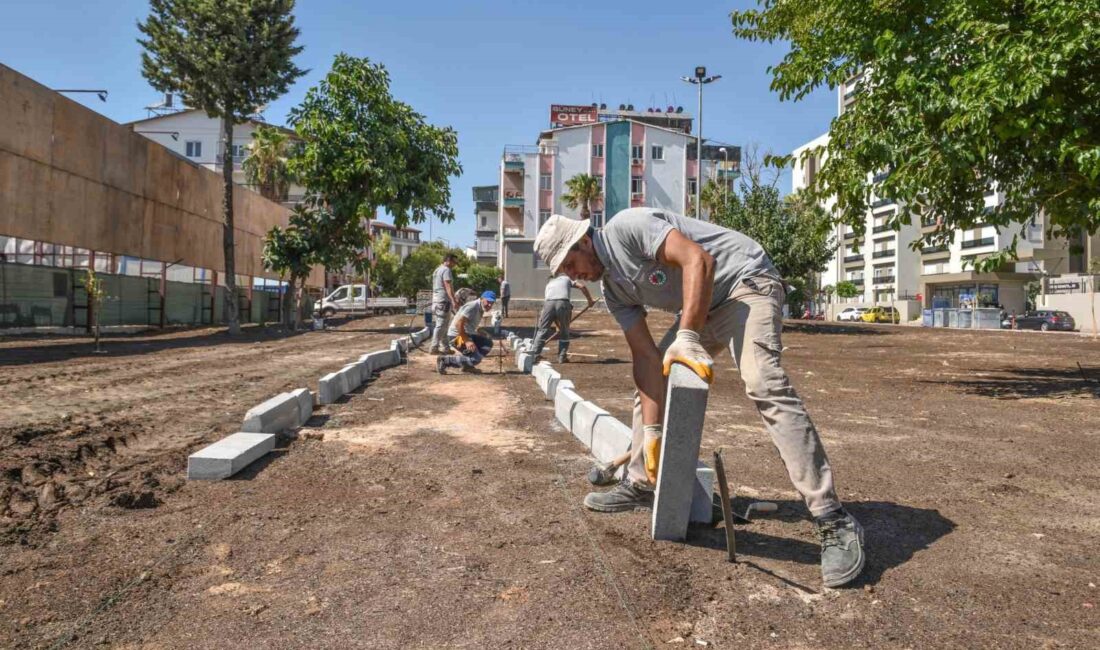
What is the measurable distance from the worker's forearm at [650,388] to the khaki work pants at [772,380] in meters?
0.42

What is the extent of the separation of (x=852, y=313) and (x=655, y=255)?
5911 centimetres

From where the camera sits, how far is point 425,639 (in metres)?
2.30

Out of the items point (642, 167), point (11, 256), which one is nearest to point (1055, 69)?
point (11, 256)

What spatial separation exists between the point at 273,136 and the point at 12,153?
8140 millimetres

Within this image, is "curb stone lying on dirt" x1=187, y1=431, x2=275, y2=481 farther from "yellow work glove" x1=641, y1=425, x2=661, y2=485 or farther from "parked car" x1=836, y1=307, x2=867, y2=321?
"parked car" x1=836, y1=307, x2=867, y2=321

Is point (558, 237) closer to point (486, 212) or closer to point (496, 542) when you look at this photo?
point (496, 542)

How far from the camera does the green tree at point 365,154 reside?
21.4 metres

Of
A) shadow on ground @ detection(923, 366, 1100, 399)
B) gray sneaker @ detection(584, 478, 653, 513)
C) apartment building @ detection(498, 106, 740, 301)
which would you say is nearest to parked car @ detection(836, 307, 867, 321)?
apartment building @ detection(498, 106, 740, 301)

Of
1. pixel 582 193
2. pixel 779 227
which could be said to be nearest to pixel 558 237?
pixel 779 227

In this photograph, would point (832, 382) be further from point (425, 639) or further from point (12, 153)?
point (12, 153)

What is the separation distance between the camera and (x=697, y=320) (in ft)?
9.59

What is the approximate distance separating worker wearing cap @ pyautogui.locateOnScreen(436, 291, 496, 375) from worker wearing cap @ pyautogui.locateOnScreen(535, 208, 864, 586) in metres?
7.27

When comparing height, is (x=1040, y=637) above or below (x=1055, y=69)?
below

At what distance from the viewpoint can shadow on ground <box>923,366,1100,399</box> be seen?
917 centimetres
